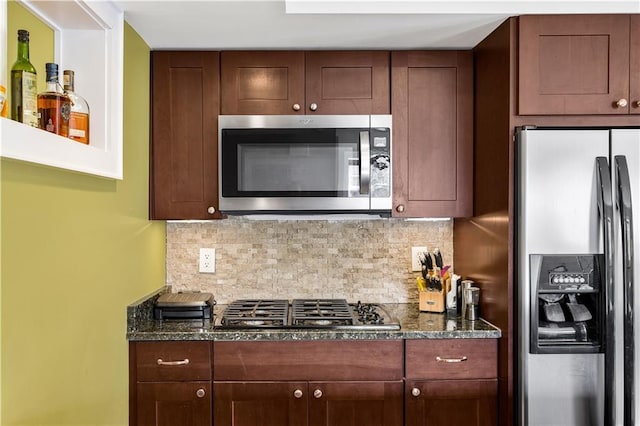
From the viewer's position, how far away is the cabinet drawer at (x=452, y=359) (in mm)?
2211

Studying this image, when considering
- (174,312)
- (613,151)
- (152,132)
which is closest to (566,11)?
(613,151)

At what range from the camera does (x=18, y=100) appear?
1.49 meters

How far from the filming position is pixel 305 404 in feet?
7.23

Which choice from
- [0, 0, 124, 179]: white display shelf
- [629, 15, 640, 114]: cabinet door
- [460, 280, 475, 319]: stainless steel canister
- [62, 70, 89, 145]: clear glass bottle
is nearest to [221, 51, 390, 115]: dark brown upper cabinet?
[0, 0, 124, 179]: white display shelf

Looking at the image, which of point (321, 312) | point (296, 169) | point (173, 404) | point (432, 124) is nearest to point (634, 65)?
point (432, 124)

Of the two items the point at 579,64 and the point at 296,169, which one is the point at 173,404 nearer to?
the point at 296,169

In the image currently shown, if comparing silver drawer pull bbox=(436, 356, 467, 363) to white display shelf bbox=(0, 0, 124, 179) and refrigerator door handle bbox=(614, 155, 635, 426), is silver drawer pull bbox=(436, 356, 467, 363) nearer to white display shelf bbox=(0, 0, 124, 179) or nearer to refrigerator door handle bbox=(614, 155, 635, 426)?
refrigerator door handle bbox=(614, 155, 635, 426)

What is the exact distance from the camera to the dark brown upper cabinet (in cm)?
251

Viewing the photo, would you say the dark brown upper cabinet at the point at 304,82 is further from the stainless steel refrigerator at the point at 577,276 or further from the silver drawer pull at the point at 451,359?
the silver drawer pull at the point at 451,359

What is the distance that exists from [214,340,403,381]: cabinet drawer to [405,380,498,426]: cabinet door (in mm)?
165

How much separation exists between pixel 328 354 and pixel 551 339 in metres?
0.90

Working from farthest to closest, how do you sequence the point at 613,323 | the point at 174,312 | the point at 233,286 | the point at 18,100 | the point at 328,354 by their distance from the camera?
the point at 233,286 < the point at 174,312 < the point at 328,354 < the point at 613,323 < the point at 18,100

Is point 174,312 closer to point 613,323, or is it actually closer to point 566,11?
point 613,323

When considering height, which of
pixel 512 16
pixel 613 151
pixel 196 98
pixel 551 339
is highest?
pixel 512 16
